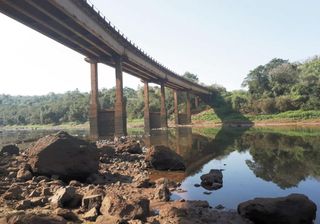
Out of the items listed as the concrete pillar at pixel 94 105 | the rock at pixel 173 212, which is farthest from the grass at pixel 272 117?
the rock at pixel 173 212

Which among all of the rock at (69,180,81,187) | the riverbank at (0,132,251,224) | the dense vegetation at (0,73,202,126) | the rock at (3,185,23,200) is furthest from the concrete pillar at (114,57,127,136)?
the dense vegetation at (0,73,202,126)

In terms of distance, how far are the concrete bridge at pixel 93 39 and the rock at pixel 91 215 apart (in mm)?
23893

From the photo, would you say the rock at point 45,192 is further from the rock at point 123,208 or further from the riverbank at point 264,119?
the riverbank at point 264,119

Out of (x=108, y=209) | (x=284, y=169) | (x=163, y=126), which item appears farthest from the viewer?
(x=163, y=126)

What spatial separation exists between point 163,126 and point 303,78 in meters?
36.0

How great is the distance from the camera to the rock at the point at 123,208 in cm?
959

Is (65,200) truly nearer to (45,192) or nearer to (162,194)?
(45,192)

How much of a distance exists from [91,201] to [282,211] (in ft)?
17.1

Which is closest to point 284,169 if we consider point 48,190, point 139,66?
point 48,190

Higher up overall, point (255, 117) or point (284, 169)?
point (255, 117)

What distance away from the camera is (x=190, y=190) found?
49.6ft

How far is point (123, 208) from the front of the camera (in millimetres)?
9680

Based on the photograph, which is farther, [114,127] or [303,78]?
[303,78]

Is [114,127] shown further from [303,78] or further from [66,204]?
[303,78]
